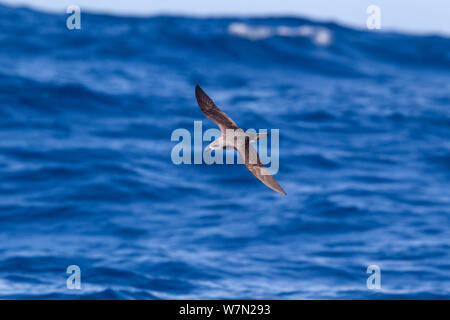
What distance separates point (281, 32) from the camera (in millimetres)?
42000

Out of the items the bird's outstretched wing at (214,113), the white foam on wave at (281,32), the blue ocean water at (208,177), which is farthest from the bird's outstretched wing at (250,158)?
the white foam on wave at (281,32)

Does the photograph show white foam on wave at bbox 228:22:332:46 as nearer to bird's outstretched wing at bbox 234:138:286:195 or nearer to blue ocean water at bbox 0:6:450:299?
blue ocean water at bbox 0:6:450:299

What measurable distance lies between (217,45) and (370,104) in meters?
10.5

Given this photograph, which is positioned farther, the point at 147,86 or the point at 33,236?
the point at 147,86

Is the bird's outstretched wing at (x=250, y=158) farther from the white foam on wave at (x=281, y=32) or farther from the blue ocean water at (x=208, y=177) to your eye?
the white foam on wave at (x=281, y=32)

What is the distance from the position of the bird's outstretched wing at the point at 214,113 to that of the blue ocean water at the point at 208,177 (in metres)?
5.25

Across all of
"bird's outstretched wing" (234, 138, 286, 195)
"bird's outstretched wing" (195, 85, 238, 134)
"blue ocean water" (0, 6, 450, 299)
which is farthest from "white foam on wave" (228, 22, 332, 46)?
"bird's outstretched wing" (234, 138, 286, 195)

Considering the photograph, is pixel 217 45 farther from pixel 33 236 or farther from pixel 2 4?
pixel 33 236

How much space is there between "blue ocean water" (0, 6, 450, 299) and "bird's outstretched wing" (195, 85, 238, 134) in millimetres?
5255

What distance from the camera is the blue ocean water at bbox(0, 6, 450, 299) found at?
1550 cm

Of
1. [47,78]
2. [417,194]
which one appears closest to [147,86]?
[47,78]

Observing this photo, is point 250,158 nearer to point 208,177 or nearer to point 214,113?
point 214,113

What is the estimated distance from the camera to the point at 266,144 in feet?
73.0

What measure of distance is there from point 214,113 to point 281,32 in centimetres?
→ 3266
